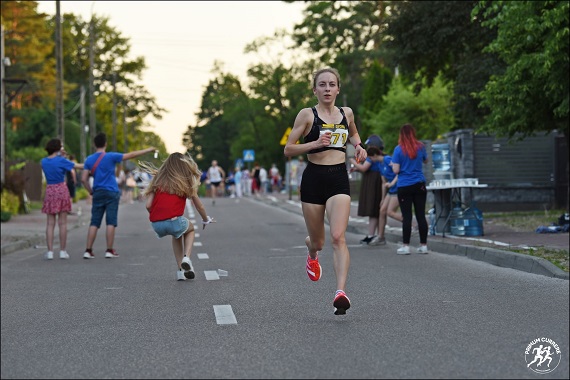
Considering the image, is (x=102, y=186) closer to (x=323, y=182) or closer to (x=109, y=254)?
(x=109, y=254)

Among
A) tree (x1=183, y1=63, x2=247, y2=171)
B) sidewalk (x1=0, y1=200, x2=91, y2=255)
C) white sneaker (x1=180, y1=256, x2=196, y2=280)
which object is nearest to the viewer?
white sneaker (x1=180, y1=256, x2=196, y2=280)

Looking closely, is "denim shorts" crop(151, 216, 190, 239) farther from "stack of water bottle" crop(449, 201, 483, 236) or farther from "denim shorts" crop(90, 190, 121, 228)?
"stack of water bottle" crop(449, 201, 483, 236)

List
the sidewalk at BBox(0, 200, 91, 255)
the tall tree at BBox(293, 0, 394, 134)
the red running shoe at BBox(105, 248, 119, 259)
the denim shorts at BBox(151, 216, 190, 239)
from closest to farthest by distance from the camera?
the denim shorts at BBox(151, 216, 190, 239) → the red running shoe at BBox(105, 248, 119, 259) → the sidewalk at BBox(0, 200, 91, 255) → the tall tree at BBox(293, 0, 394, 134)

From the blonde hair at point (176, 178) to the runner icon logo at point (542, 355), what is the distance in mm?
5738

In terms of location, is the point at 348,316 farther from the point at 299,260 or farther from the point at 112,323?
the point at 299,260

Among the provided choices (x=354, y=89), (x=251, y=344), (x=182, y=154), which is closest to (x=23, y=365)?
(x=251, y=344)

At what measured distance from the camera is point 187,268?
1173 centimetres

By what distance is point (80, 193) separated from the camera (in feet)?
161

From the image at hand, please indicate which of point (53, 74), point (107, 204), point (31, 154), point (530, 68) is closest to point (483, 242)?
point (530, 68)

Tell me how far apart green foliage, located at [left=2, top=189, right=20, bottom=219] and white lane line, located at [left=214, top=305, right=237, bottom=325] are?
2075 cm

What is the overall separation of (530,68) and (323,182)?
39.4ft

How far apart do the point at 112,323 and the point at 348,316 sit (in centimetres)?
185

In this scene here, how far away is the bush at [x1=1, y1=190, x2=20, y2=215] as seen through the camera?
29.3m

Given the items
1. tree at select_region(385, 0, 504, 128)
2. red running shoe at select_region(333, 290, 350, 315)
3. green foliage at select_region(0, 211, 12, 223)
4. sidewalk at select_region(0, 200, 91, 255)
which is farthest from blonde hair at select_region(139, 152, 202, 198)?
tree at select_region(385, 0, 504, 128)
